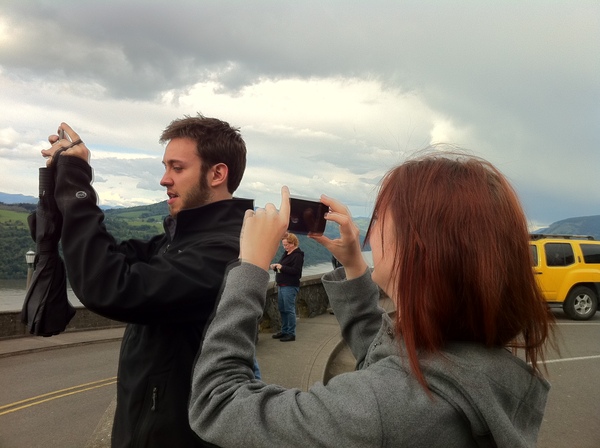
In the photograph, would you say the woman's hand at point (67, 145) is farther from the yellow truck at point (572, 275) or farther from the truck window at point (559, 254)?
the truck window at point (559, 254)

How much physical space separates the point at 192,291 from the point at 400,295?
2.79 ft

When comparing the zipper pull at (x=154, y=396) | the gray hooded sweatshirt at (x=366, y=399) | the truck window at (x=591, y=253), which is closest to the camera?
the gray hooded sweatshirt at (x=366, y=399)

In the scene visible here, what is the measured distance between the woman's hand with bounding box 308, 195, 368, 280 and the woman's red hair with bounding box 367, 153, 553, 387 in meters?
0.38

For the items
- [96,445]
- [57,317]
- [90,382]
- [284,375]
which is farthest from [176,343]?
[90,382]

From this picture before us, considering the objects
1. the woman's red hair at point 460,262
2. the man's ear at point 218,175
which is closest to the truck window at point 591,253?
the man's ear at point 218,175

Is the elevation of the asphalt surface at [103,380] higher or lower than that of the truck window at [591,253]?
lower

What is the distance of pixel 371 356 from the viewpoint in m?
1.18

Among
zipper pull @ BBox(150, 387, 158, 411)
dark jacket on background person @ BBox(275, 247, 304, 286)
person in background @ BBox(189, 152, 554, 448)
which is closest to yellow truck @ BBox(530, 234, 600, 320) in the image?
dark jacket on background person @ BBox(275, 247, 304, 286)

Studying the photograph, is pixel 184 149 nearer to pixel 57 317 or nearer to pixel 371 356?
pixel 57 317

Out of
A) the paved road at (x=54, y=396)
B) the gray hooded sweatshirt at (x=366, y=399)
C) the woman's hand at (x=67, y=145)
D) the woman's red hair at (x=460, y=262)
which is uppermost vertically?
the woman's hand at (x=67, y=145)

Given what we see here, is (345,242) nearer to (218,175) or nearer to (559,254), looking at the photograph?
(218,175)

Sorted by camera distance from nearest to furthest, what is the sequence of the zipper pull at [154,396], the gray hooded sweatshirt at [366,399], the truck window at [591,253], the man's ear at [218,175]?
the gray hooded sweatshirt at [366,399], the zipper pull at [154,396], the man's ear at [218,175], the truck window at [591,253]

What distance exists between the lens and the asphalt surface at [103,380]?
17.6ft

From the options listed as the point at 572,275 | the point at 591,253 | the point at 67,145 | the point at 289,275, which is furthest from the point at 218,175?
the point at 591,253
